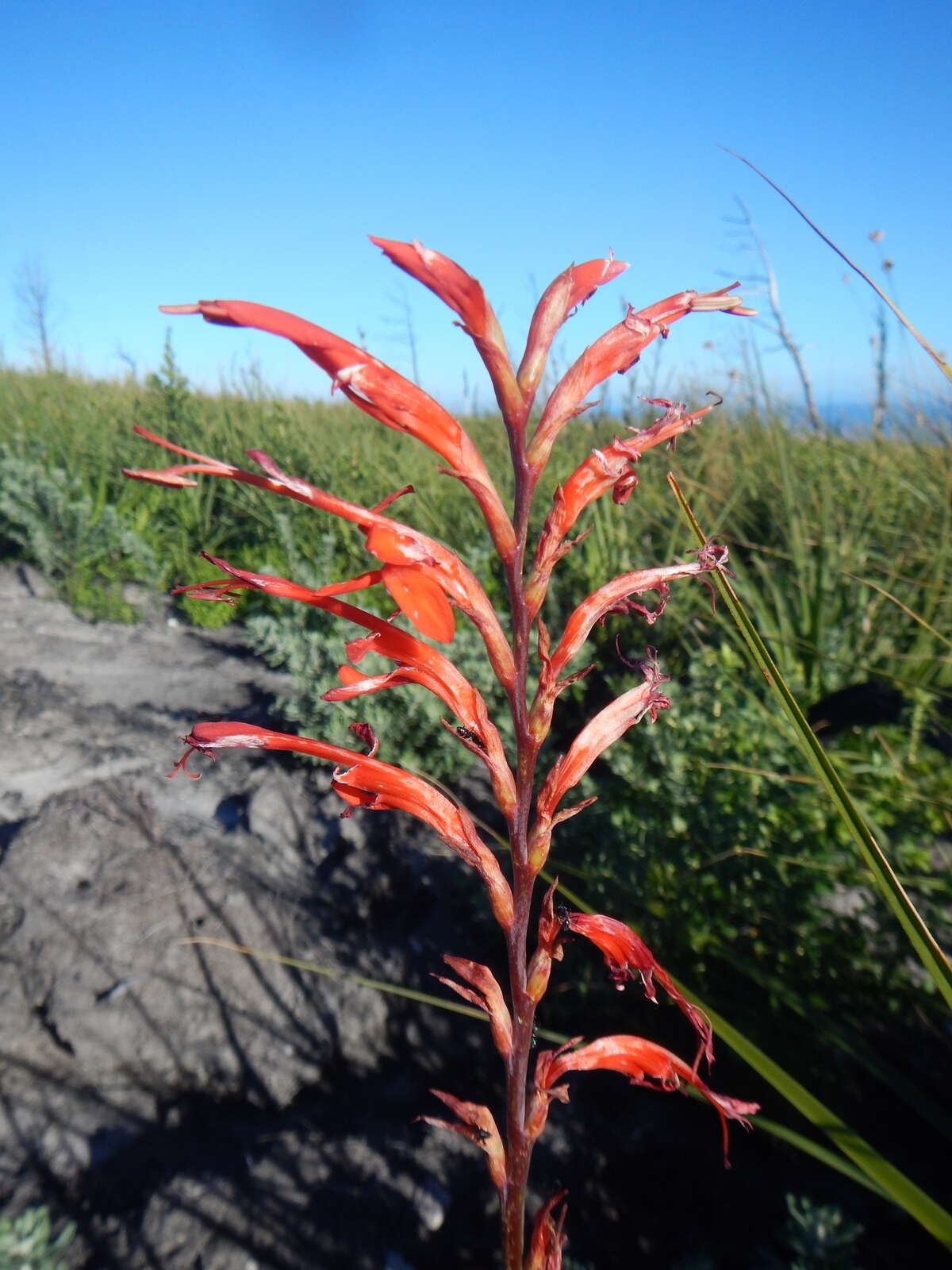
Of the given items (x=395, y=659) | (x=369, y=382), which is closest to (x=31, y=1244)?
(x=395, y=659)

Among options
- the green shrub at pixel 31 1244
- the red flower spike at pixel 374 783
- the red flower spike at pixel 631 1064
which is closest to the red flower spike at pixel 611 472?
the red flower spike at pixel 374 783

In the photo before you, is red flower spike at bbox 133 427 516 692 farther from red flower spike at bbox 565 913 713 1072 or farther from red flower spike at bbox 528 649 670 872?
red flower spike at bbox 565 913 713 1072

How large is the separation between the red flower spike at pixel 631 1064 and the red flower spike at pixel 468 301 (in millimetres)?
627

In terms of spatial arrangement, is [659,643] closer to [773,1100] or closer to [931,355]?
[773,1100]

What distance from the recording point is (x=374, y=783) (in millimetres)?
847

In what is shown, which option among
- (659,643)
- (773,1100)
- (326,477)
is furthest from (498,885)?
(326,477)

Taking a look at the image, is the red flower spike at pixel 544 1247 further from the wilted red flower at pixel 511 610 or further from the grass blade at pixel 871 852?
the grass blade at pixel 871 852

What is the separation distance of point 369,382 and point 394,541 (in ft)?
0.47

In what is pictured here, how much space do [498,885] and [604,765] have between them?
173 centimetres

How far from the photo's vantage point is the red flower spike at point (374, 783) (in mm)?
811

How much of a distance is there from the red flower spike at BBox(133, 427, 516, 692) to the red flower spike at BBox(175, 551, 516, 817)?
0.05 meters

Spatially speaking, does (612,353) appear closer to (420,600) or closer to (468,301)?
(468,301)

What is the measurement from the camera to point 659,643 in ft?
10.1

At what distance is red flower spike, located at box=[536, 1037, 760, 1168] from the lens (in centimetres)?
81
